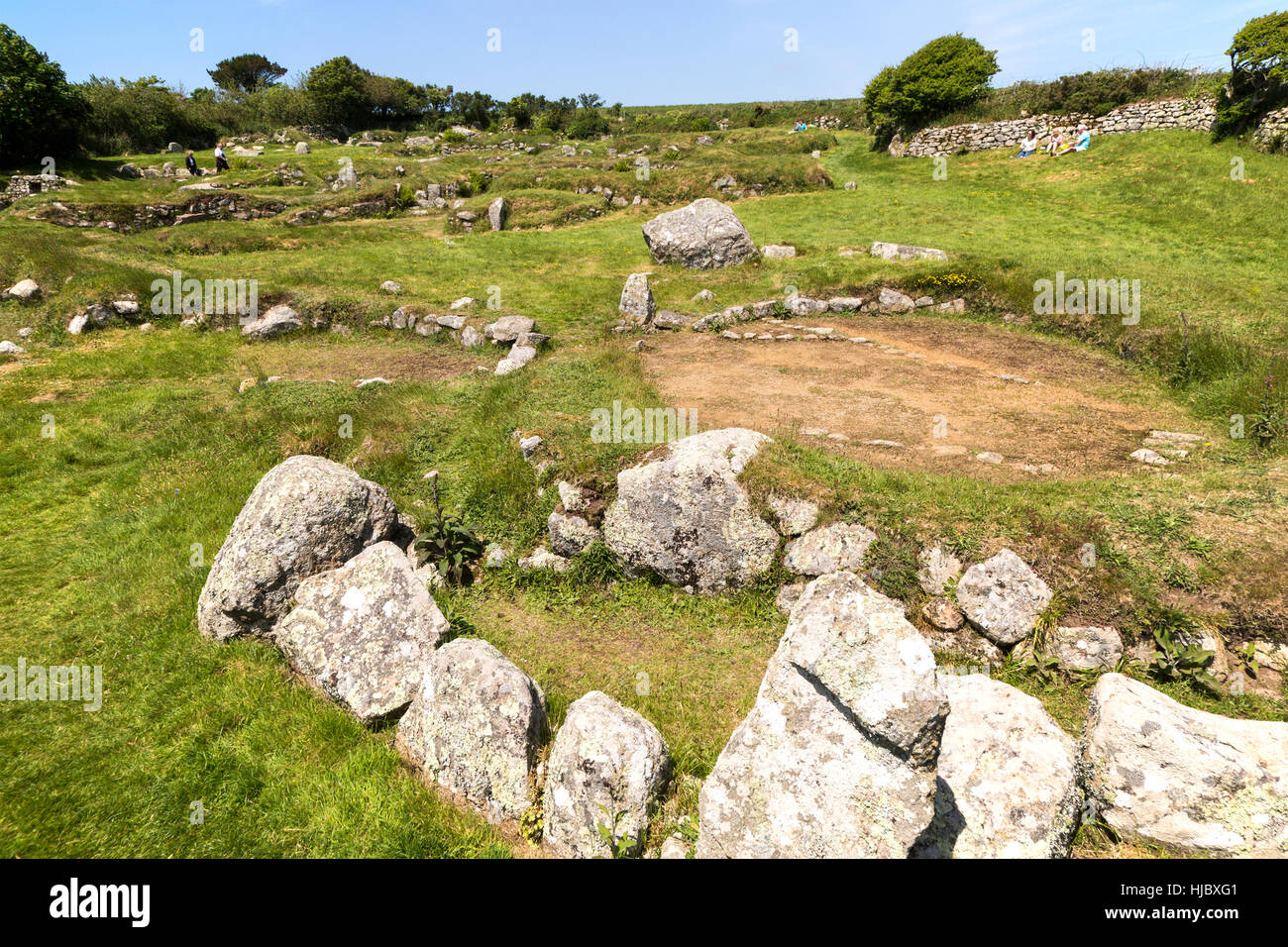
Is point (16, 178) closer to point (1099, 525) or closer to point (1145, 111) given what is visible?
point (1099, 525)

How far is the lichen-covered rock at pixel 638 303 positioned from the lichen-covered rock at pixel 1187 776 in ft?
51.0

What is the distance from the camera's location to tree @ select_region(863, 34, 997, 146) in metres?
37.8

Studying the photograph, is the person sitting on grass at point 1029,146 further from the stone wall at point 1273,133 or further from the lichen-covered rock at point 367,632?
the lichen-covered rock at point 367,632

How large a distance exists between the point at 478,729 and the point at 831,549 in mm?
5387

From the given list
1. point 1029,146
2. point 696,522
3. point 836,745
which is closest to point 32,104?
point 696,522

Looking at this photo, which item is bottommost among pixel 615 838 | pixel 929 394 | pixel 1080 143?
pixel 615 838

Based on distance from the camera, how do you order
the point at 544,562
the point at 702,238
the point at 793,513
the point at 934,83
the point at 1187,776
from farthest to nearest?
the point at 934,83 < the point at 702,238 < the point at 544,562 < the point at 793,513 < the point at 1187,776

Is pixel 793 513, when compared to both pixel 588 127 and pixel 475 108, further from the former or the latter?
pixel 475 108

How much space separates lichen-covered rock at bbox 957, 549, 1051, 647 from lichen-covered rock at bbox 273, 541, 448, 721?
6932 mm

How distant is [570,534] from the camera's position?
405 inches

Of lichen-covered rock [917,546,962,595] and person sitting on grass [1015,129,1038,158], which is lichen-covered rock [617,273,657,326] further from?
person sitting on grass [1015,129,1038,158]

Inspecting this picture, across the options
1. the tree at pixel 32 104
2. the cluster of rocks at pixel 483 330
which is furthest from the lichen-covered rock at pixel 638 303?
the tree at pixel 32 104

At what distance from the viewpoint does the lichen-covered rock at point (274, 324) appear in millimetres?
19453
